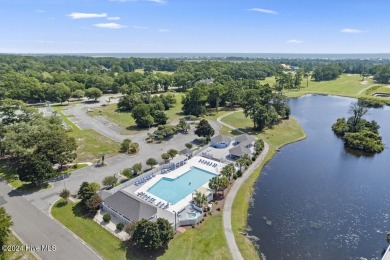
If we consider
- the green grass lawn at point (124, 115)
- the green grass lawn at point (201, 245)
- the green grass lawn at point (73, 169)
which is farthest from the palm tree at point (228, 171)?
the green grass lawn at point (124, 115)

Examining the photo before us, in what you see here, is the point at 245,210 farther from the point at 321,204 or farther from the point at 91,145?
the point at 91,145

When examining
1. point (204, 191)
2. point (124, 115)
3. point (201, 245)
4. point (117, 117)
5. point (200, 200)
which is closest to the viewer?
point (201, 245)

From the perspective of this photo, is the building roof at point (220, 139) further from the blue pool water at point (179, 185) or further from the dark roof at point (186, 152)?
the blue pool water at point (179, 185)

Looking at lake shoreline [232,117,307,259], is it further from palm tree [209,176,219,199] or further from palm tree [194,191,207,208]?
palm tree [194,191,207,208]

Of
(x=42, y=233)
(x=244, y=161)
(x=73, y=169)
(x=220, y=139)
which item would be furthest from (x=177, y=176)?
(x=42, y=233)

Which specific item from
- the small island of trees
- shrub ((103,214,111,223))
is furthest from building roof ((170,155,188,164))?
the small island of trees

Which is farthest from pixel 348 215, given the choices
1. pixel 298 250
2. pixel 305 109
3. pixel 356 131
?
pixel 305 109
